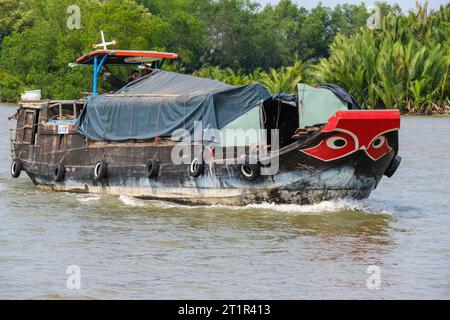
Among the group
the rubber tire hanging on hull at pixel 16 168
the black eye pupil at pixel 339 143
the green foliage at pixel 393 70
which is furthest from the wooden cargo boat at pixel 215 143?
A: the green foliage at pixel 393 70

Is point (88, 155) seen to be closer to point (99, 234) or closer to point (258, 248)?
point (99, 234)

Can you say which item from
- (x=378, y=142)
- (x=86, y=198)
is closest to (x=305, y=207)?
(x=378, y=142)

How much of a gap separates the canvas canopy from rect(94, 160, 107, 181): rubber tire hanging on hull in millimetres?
450

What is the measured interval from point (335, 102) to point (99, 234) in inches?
176

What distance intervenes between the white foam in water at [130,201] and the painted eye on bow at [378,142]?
437cm

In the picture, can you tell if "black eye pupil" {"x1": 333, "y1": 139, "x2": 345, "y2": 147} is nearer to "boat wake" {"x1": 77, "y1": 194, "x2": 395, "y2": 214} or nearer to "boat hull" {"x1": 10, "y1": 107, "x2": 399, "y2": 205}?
"boat hull" {"x1": 10, "y1": 107, "x2": 399, "y2": 205}

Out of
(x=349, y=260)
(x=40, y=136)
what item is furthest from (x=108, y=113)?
(x=349, y=260)

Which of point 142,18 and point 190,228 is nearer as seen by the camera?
point 190,228

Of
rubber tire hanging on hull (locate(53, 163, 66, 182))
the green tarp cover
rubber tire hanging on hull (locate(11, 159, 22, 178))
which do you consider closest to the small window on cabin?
rubber tire hanging on hull (locate(11, 159, 22, 178))

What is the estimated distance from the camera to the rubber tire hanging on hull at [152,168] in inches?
670

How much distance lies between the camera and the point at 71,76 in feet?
178

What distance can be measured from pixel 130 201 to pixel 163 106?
5.90 feet

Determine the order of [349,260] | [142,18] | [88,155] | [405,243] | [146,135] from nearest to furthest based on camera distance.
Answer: [349,260] < [405,243] < [146,135] < [88,155] < [142,18]

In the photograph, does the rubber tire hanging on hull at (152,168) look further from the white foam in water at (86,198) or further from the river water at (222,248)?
the white foam in water at (86,198)
